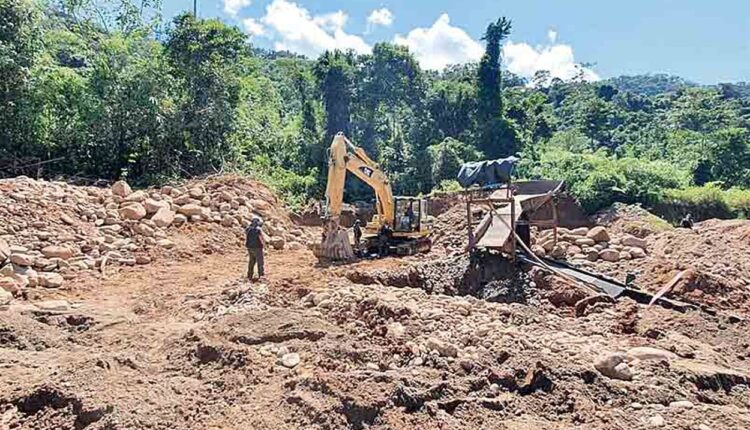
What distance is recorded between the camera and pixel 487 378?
16.8 feet

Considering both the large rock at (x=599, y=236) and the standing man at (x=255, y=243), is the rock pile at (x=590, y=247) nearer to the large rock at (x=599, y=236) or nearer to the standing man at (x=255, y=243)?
the large rock at (x=599, y=236)

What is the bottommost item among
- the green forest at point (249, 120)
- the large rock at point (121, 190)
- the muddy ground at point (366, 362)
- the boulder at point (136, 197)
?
the muddy ground at point (366, 362)

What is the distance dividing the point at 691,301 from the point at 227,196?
9.71 metres

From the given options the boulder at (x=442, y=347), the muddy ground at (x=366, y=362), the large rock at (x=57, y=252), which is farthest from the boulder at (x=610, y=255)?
the large rock at (x=57, y=252)

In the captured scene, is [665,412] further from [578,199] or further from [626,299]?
[578,199]

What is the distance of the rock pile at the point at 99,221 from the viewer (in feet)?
30.7

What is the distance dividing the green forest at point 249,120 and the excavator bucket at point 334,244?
663cm

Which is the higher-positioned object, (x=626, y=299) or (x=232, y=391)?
(x=626, y=299)

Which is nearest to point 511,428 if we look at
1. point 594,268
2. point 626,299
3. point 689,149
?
point 626,299

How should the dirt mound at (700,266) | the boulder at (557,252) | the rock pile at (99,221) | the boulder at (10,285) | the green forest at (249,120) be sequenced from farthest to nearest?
the green forest at (249,120) < the boulder at (557,252) < the rock pile at (99,221) < the boulder at (10,285) < the dirt mound at (700,266)

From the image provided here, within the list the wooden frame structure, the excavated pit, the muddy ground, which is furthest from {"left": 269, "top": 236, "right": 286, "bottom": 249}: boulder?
the wooden frame structure

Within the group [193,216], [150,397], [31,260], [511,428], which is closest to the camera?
[511,428]

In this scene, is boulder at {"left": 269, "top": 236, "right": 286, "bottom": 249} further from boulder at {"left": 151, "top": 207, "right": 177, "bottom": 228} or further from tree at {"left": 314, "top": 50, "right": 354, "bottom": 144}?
tree at {"left": 314, "top": 50, "right": 354, "bottom": 144}

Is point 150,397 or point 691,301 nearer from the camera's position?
point 150,397
